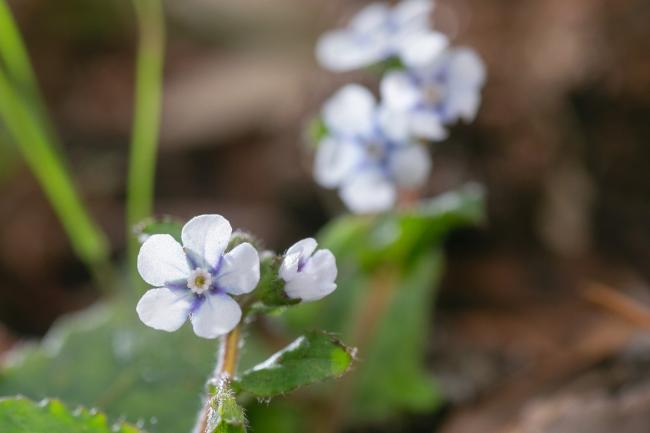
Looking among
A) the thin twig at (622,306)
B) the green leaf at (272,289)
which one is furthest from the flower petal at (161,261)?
the thin twig at (622,306)

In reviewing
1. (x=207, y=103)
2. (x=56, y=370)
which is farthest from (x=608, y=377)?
(x=207, y=103)

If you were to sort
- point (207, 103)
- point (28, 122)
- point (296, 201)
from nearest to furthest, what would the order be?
point (28, 122)
point (296, 201)
point (207, 103)

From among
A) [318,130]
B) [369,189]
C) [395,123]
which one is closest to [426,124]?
[395,123]

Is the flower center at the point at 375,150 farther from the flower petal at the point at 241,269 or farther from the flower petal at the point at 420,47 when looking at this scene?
the flower petal at the point at 241,269

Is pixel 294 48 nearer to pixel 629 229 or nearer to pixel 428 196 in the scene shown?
pixel 428 196

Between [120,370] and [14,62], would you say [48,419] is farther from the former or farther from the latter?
[14,62]

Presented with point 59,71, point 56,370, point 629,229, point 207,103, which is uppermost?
point 59,71

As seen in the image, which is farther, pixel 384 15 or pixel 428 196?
pixel 428 196
